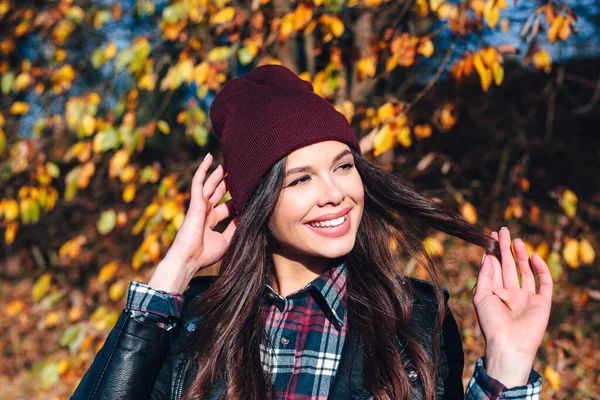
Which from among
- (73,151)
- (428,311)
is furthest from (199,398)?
(73,151)

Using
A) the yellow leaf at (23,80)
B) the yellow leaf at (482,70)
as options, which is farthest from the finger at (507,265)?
the yellow leaf at (23,80)

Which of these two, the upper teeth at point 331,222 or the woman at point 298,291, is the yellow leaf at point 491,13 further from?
the upper teeth at point 331,222

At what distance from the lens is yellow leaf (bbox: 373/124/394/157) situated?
2.83m

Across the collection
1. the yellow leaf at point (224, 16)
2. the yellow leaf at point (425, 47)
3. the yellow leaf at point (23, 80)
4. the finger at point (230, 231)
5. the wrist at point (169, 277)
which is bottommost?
the finger at point (230, 231)

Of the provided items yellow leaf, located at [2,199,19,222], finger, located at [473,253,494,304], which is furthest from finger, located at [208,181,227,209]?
yellow leaf, located at [2,199,19,222]

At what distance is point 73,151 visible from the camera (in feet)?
12.0

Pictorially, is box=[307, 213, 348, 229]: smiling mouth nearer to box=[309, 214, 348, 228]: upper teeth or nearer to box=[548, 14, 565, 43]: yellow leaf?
box=[309, 214, 348, 228]: upper teeth

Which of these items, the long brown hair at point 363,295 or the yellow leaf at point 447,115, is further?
the yellow leaf at point 447,115

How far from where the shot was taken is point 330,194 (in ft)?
6.61

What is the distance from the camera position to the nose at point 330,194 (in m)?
2.01

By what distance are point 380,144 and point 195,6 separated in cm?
134

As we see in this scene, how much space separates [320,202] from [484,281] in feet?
1.86

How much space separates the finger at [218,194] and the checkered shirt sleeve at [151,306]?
0.45 m

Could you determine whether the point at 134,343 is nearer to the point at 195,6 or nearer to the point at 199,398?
the point at 199,398
